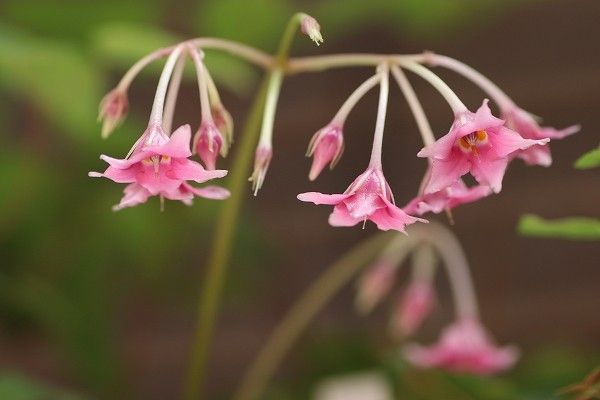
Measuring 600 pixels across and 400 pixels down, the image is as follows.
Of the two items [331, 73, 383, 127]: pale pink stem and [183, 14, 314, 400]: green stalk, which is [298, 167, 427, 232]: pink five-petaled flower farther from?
[183, 14, 314, 400]: green stalk

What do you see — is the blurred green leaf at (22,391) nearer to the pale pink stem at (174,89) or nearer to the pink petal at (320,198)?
the pale pink stem at (174,89)

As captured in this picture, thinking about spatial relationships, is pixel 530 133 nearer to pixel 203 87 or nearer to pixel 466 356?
pixel 203 87

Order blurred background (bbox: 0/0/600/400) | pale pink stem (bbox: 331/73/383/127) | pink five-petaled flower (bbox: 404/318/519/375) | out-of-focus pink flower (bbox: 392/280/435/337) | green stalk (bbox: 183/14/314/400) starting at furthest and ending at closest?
blurred background (bbox: 0/0/600/400), out-of-focus pink flower (bbox: 392/280/435/337), pink five-petaled flower (bbox: 404/318/519/375), green stalk (bbox: 183/14/314/400), pale pink stem (bbox: 331/73/383/127)

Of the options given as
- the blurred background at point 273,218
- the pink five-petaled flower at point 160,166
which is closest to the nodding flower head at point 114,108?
the pink five-petaled flower at point 160,166

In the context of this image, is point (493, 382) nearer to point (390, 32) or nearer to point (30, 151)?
point (30, 151)

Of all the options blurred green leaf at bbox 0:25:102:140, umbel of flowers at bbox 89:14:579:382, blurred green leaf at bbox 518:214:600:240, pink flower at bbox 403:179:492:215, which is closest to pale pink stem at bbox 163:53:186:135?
umbel of flowers at bbox 89:14:579:382
